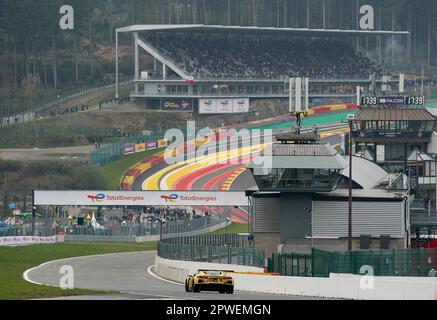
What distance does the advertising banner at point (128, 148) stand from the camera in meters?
143

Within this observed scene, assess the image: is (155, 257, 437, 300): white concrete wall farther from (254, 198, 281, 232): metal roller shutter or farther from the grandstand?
the grandstand

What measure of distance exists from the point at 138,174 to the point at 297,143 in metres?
52.7

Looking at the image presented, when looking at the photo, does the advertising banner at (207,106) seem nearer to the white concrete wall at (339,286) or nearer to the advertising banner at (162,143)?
the advertising banner at (162,143)

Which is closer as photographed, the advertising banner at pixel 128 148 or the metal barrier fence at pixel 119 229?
the metal barrier fence at pixel 119 229

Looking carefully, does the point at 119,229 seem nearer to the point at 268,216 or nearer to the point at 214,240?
the point at 268,216

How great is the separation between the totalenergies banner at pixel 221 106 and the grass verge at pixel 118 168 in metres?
22.6

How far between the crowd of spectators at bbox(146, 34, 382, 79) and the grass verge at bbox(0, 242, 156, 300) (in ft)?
246

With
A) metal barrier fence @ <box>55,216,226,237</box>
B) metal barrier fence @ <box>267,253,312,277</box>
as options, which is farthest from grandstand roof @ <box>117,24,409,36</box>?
metal barrier fence @ <box>267,253,312,277</box>

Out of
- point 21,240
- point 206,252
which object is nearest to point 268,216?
point 206,252

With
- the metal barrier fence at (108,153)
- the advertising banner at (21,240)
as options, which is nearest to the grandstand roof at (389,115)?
the metal barrier fence at (108,153)

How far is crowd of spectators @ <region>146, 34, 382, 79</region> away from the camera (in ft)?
583

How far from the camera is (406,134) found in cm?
12031

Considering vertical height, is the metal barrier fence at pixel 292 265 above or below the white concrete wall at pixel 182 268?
above

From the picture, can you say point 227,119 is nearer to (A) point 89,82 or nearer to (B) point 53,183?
(A) point 89,82
